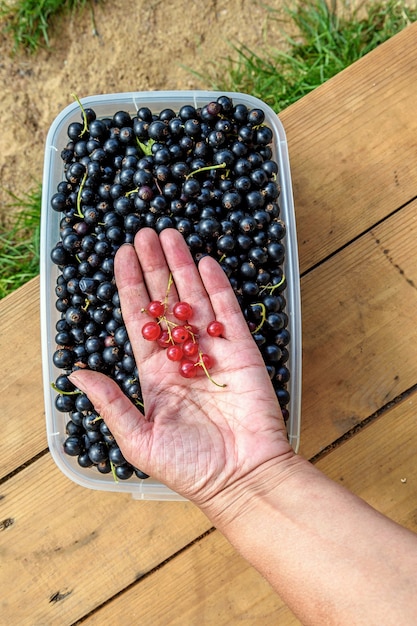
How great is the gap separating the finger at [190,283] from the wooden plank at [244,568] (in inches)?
15.6

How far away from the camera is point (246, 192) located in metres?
1.02

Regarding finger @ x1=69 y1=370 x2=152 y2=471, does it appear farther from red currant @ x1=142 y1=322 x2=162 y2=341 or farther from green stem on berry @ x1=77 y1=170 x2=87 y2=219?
green stem on berry @ x1=77 y1=170 x2=87 y2=219

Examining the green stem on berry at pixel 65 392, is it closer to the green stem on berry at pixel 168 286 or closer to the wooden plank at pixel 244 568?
the green stem on berry at pixel 168 286

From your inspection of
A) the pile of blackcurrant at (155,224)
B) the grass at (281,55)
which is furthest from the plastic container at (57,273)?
the grass at (281,55)

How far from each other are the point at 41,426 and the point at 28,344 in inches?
6.8

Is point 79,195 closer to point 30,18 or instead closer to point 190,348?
point 190,348

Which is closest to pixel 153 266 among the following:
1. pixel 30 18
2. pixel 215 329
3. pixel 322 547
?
pixel 215 329

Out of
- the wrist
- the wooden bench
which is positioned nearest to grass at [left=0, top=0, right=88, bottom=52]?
the wooden bench

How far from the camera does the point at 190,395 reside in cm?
100

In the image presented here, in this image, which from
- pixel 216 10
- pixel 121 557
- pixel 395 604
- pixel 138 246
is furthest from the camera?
pixel 216 10

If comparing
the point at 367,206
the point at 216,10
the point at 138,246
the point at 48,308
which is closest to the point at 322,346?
the point at 367,206

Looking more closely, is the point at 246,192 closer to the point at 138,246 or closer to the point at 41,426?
the point at 138,246

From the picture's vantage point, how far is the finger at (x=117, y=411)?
89 centimetres

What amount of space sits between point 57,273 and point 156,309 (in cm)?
26
